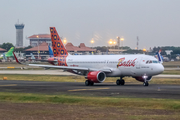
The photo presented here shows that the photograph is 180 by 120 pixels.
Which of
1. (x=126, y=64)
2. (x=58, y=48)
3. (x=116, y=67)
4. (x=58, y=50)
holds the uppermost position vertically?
(x=58, y=48)

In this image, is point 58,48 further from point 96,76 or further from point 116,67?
point 96,76

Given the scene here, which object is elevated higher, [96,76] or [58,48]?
[58,48]

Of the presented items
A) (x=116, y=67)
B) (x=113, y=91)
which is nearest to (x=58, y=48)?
(x=116, y=67)

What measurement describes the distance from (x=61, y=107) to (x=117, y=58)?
22.8 m

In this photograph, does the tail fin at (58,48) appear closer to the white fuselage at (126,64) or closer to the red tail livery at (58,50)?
the red tail livery at (58,50)

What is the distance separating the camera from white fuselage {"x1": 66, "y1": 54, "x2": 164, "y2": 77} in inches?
1587

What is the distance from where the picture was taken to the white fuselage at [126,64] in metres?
40.3

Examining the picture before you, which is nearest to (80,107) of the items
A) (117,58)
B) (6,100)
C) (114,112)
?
(114,112)

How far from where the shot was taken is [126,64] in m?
42.2

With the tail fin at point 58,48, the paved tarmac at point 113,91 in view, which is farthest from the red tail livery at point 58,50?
the paved tarmac at point 113,91

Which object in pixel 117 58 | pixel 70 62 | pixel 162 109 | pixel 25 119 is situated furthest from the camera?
pixel 70 62

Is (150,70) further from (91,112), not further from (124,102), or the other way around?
(91,112)

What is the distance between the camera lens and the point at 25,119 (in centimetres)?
1750

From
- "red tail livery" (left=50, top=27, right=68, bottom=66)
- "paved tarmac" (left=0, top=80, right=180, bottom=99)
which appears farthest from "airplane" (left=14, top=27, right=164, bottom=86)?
"paved tarmac" (left=0, top=80, right=180, bottom=99)
